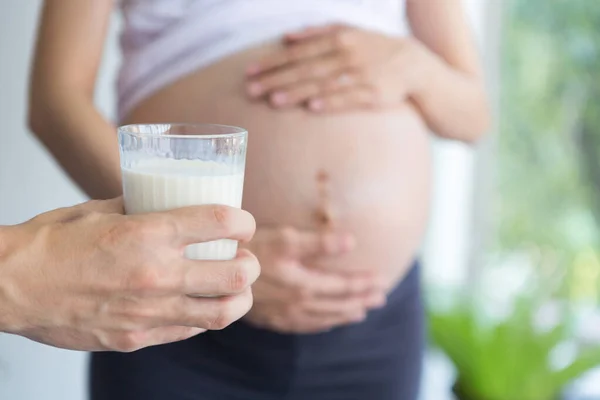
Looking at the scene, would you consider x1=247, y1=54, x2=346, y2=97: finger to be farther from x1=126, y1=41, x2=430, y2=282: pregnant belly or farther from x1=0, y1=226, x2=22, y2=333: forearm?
x1=0, y1=226, x2=22, y2=333: forearm

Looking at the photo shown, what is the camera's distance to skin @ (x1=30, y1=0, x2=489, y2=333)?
2.86ft

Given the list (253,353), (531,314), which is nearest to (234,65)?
(253,353)

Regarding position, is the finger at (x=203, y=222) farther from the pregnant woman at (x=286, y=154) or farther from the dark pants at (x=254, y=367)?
the dark pants at (x=254, y=367)

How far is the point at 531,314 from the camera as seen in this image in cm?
173

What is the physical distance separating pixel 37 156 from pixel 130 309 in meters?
1.00

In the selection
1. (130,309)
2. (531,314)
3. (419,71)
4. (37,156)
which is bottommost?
(531,314)

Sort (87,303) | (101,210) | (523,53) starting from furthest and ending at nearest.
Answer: (523,53)
(101,210)
(87,303)

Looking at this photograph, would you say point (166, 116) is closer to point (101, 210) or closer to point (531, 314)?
point (101, 210)

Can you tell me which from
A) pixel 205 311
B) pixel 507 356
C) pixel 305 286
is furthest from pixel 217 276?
pixel 507 356

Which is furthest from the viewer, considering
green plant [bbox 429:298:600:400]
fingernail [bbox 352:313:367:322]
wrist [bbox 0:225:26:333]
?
green plant [bbox 429:298:600:400]

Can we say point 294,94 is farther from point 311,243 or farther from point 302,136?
point 311,243

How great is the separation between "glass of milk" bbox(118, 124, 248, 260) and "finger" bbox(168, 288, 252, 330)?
4 cm

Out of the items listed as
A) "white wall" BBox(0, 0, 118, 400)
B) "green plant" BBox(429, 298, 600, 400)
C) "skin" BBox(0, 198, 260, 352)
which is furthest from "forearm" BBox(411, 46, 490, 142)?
"white wall" BBox(0, 0, 118, 400)

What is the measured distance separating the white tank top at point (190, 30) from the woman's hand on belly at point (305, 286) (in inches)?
11.3
